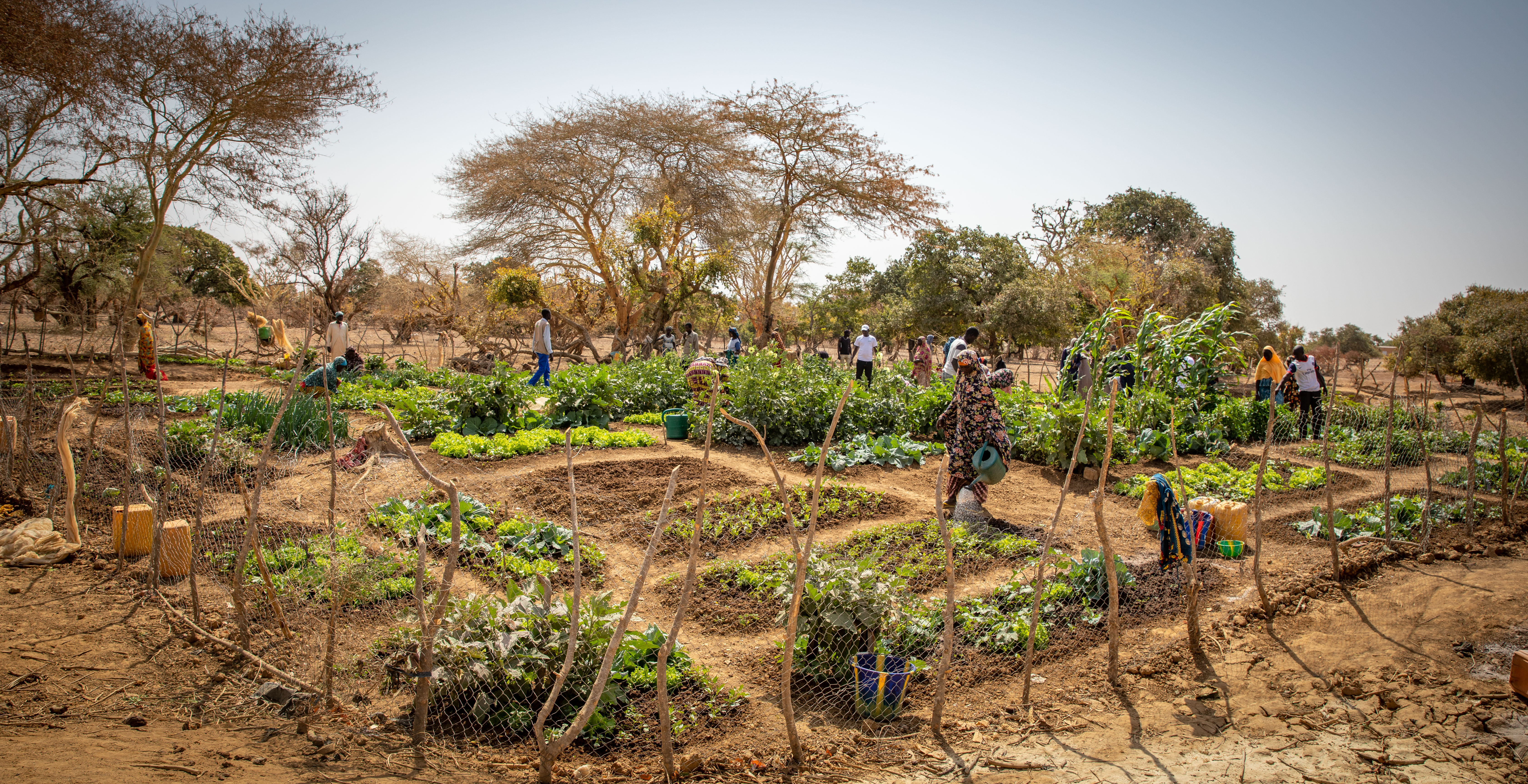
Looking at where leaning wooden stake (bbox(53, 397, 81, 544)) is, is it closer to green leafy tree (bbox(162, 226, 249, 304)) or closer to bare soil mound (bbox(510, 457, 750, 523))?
bare soil mound (bbox(510, 457, 750, 523))

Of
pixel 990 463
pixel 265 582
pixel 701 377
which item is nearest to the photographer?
pixel 265 582

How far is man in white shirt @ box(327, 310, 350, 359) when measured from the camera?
472 inches

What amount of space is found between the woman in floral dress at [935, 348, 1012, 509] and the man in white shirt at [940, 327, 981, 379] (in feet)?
5.96

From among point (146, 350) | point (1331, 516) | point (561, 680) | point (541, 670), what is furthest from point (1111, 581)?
point (146, 350)

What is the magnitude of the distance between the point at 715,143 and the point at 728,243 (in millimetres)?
2927

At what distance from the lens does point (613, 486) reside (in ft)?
23.5

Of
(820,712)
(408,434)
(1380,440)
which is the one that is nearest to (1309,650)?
(820,712)

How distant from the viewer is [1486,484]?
7.36m

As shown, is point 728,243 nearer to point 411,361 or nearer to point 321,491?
point 411,361

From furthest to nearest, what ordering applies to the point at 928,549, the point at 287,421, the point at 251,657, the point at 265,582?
the point at 287,421 → the point at 928,549 → the point at 265,582 → the point at 251,657

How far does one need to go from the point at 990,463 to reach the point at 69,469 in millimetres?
6348

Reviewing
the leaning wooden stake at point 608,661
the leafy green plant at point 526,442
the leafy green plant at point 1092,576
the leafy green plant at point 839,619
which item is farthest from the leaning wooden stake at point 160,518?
the leafy green plant at point 1092,576

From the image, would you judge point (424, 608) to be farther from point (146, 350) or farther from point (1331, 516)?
point (146, 350)

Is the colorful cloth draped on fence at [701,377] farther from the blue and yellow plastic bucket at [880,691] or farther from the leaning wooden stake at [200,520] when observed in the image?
the blue and yellow plastic bucket at [880,691]
